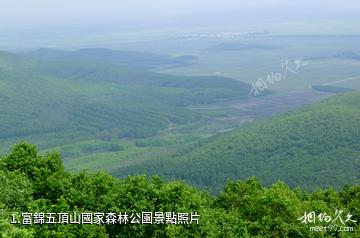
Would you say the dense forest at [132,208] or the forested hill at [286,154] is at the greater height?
the dense forest at [132,208]

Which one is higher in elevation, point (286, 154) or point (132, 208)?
point (132, 208)

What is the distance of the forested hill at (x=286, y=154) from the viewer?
9038 cm

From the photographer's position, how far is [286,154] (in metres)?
105

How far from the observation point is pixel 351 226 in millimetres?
25656

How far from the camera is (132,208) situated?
21.2 meters

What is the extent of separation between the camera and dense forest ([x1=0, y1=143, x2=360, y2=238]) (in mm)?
19906

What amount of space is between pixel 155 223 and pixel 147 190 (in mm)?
1996

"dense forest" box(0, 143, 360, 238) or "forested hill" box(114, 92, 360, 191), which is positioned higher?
"dense forest" box(0, 143, 360, 238)

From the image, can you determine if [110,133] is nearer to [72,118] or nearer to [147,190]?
[72,118]

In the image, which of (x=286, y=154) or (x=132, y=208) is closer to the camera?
(x=132, y=208)

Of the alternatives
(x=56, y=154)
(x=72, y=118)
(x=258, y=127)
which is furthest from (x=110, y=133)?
(x=56, y=154)

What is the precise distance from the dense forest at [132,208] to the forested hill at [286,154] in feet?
195

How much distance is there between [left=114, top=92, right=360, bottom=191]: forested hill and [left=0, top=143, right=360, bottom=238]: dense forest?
59.4m

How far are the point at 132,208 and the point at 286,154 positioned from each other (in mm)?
87705
